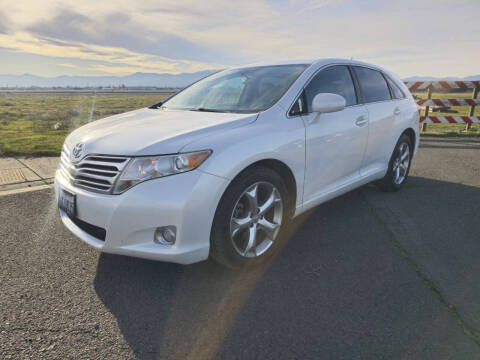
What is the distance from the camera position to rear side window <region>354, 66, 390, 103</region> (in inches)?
152

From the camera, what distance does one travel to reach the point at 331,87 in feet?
11.3

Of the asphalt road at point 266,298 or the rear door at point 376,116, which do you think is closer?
the asphalt road at point 266,298

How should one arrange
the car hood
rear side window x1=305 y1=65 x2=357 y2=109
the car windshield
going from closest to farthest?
the car hood < the car windshield < rear side window x1=305 y1=65 x2=357 y2=109

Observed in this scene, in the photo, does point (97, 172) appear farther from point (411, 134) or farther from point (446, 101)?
point (446, 101)

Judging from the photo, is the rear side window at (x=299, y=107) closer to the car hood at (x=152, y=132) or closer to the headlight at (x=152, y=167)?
the car hood at (x=152, y=132)

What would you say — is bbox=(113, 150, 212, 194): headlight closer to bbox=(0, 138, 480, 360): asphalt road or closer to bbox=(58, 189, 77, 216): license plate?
bbox=(58, 189, 77, 216): license plate

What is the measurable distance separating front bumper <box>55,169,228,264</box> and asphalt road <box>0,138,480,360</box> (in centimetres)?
35

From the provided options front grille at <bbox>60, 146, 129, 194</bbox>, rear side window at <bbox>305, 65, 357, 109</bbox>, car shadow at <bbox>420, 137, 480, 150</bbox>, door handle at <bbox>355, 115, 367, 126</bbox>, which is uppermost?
rear side window at <bbox>305, 65, 357, 109</bbox>

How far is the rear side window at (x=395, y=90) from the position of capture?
174 inches

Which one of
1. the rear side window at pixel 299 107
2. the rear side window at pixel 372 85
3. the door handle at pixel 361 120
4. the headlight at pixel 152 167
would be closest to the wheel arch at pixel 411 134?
the rear side window at pixel 372 85

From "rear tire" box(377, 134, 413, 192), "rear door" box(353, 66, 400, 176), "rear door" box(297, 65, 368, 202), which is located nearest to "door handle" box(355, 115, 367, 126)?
"rear door" box(297, 65, 368, 202)

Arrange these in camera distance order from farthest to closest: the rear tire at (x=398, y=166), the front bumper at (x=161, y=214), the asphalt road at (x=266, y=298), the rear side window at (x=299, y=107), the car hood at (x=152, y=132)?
the rear tire at (x=398, y=166) → the rear side window at (x=299, y=107) → the car hood at (x=152, y=132) → the front bumper at (x=161, y=214) → the asphalt road at (x=266, y=298)

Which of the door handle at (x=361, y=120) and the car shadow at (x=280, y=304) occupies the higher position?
the door handle at (x=361, y=120)

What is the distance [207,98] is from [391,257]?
2235 mm
